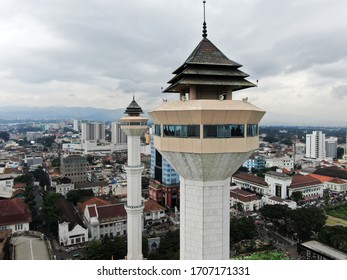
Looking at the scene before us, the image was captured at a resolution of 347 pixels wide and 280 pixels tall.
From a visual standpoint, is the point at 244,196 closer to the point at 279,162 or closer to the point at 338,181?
the point at 338,181

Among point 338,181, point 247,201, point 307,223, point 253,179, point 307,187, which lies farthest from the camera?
point 338,181

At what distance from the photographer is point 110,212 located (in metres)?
26.1

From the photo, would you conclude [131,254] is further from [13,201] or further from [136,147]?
[13,201]

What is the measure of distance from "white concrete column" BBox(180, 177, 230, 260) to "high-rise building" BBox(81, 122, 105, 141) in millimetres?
95881

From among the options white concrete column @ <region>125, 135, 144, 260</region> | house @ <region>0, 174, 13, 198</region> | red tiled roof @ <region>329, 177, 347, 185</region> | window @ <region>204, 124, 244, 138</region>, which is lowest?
red tiled roof @ <region>329, 177, 347, 185</region>

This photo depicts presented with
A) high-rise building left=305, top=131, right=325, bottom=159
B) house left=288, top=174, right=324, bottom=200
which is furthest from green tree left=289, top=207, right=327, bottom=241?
high-rise building left=305, top=131, right=325, bottom=159

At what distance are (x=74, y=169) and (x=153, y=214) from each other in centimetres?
1855

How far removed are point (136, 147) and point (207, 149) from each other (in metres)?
12.1

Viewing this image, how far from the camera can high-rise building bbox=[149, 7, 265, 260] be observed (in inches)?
243

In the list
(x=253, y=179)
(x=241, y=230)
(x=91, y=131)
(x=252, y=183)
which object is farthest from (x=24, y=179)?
(x=91, y=131)

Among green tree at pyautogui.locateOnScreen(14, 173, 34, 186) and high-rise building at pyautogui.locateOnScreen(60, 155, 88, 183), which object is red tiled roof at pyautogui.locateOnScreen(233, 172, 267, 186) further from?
green tree at pyautogui.locateOnScreen(14, 173, 34, 186)

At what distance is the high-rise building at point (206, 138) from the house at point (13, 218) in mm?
20955

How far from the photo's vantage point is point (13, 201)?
25.8m

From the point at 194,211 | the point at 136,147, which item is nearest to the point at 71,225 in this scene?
the point at 136,147
